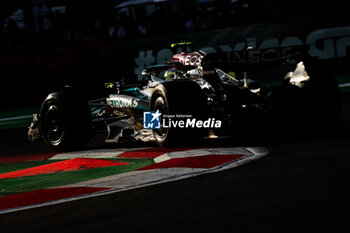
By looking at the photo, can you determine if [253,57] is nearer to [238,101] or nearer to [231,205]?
[238,101]

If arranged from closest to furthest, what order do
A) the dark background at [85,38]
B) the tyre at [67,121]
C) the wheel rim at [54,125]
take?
the tyre at [67,121] < the wheel rim at [54,125] < the dark background at [85,38]

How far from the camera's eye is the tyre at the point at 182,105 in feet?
24.8

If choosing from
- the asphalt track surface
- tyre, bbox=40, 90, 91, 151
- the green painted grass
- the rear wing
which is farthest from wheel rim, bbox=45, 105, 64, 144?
the asphalt track surface

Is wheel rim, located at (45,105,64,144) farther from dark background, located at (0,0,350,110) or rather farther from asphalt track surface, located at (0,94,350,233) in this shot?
dark background, located at (0,0,350,110)

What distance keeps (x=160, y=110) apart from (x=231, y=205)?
351 cm

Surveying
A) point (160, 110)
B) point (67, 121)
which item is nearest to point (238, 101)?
point (160, 110)

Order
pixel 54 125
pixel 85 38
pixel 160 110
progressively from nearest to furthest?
pixel 160 110
pixel 54 125
pixel 85 38

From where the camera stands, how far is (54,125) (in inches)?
365

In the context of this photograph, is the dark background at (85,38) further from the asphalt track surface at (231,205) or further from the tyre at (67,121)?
the asphalt track surface at (231,205)

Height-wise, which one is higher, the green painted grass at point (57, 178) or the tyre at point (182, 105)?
the tyre at point (182, 105)

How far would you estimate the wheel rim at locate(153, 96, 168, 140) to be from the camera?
7.74 meters

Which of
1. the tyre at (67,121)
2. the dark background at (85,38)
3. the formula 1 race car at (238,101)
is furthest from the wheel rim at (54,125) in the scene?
the dark background at (85,38)

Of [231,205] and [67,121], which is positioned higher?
[67,121]

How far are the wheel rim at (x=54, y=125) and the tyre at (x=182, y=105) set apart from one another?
1984 millimetres
